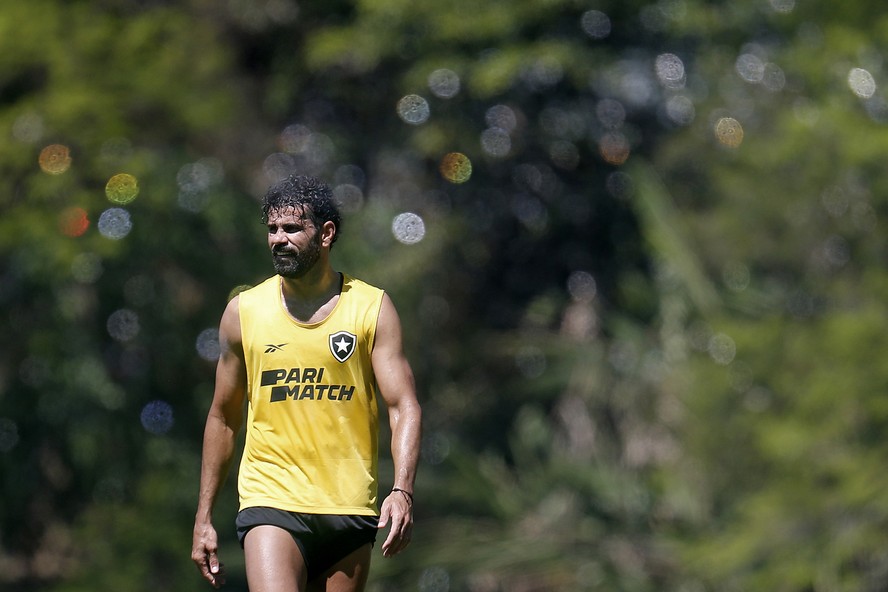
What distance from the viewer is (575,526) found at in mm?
18547

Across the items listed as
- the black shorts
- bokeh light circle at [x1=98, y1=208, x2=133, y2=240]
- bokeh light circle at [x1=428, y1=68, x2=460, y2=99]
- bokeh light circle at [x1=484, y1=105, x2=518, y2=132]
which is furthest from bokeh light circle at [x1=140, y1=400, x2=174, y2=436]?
the black shorts

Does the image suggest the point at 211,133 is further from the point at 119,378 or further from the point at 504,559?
the point at 504,559

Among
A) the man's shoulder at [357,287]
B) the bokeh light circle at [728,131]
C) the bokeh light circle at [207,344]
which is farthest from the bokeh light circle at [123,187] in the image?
the man's shoulder at [357,287]

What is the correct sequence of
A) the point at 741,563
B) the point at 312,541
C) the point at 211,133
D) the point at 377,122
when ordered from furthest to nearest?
the point at 377,122 < the point at 211,133 < the point at 741,563 < the point at 312,541

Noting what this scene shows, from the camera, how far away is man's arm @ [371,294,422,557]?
20.6 ft

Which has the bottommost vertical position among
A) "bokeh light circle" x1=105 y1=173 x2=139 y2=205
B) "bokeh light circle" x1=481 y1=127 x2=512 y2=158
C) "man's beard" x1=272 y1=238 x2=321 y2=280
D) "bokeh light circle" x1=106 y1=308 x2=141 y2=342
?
"bokeh light circle" x1=106 y1=308 x2=141 y2=342

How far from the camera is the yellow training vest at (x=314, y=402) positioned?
6523mm

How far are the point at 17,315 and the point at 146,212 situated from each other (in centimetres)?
186

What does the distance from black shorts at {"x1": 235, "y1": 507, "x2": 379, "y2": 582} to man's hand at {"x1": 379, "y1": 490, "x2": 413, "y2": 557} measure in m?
0.30

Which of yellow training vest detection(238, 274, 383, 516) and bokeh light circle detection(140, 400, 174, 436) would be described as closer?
yellow training vest detection(238, 274, 383, 516)

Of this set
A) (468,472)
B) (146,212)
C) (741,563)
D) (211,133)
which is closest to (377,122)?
(211,133)

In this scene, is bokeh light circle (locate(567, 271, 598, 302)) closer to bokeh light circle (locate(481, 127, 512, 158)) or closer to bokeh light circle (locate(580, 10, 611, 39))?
bokeh light circle (locate(481, 127, 512, 158))

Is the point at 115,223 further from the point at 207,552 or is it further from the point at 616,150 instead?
the point at 207,552

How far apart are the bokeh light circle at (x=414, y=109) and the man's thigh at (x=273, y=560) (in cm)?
1539
